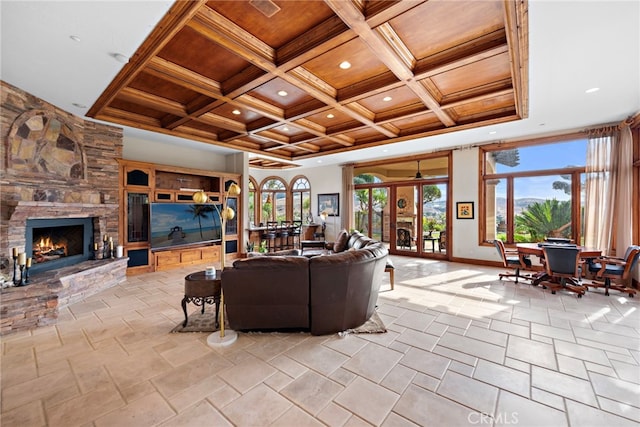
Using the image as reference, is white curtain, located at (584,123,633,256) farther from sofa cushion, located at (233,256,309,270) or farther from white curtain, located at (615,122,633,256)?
sofa cushion, located at (233,256,309,270)

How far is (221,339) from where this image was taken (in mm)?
2748

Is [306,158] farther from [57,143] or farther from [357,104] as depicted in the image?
[57,143]

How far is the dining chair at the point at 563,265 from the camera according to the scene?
410cm

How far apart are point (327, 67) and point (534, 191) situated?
5586 mm

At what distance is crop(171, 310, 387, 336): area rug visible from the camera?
2.98 meters

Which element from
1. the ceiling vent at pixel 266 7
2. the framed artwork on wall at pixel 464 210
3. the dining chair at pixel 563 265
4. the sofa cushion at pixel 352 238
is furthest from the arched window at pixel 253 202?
the dining chair at pixel 563 265

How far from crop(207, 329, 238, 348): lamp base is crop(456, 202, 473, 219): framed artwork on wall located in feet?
20.2

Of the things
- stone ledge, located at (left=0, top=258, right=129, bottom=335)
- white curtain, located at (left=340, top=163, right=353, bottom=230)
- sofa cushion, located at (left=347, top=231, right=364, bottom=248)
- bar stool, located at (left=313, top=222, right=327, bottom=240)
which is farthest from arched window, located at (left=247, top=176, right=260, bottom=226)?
stone ledge, located at (left=0, top=258, right=129, bottom=335)

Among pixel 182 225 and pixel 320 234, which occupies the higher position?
pixel 182 225

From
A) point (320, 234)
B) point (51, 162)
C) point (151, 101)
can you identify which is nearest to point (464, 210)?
point (320, 234)

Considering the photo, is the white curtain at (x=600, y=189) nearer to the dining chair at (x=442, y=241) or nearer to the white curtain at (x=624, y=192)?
the white curtain at (x=624, y=192)

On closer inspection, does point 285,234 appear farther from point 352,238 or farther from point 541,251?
point 541,251

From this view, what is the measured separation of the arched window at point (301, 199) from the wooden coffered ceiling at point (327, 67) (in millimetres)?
4764

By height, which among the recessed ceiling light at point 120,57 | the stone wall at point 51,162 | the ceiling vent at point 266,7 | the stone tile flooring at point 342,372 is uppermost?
the ceiling vent at point 266,7
